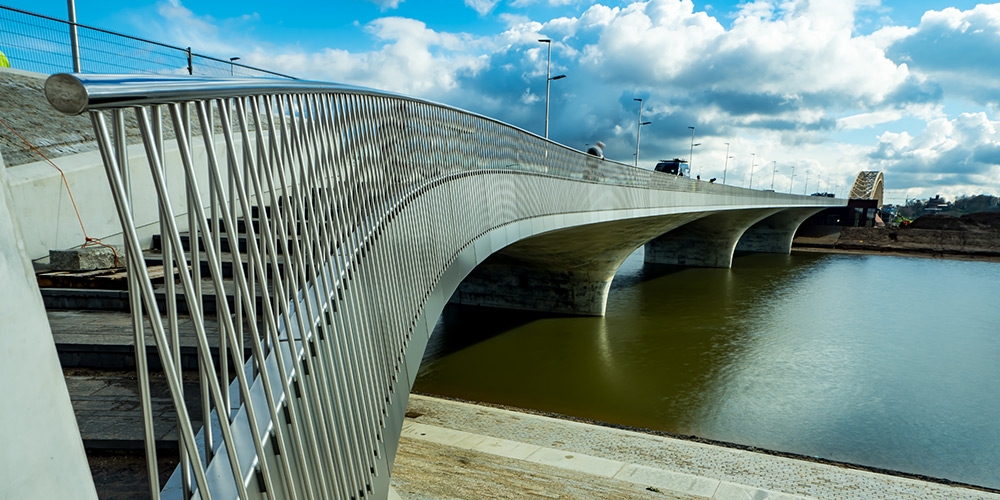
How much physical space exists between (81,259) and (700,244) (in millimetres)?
43912

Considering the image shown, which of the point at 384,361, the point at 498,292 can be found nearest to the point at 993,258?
the point at 498,292

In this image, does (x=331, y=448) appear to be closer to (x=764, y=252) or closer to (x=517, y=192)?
(x=517, y=192)

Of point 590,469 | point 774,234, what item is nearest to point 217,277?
point 590,469

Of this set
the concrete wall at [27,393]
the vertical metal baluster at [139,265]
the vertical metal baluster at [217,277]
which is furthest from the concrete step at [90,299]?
the concrete wall at [27,393]

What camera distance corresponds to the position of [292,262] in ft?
13.4

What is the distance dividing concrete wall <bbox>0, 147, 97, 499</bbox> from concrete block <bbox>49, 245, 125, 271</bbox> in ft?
13.5

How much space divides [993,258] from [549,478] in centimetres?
6381

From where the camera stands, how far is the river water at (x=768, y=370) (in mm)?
13367

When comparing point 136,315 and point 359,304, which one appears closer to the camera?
point 136,315

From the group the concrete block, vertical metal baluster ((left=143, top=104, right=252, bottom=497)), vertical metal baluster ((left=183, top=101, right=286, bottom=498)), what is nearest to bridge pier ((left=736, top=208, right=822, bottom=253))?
the concrete block

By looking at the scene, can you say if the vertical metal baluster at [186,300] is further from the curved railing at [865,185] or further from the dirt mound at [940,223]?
the curved railing at [865,185]

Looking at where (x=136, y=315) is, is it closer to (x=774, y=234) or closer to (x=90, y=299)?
(x=90, y=299)

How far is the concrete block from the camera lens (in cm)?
475

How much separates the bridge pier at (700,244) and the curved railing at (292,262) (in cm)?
3807
